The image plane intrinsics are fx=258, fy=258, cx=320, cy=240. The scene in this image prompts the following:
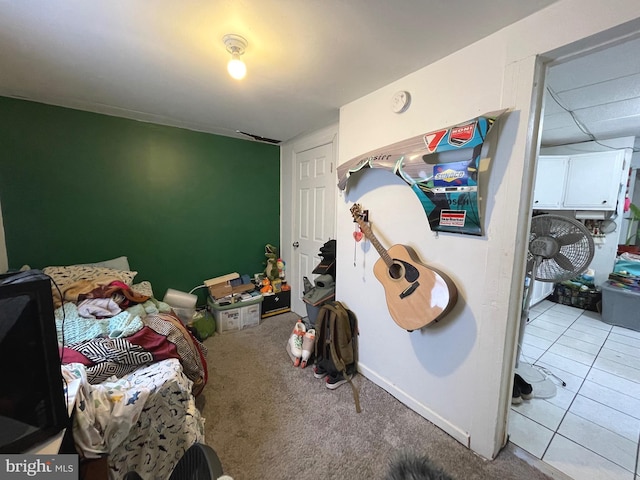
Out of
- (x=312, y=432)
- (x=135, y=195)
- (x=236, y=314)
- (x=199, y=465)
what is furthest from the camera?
(x=236, y=314)

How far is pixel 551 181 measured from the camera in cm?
321

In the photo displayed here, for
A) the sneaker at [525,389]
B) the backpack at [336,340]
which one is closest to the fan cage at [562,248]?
the sneaker at [525,389]

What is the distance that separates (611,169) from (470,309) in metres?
3.01

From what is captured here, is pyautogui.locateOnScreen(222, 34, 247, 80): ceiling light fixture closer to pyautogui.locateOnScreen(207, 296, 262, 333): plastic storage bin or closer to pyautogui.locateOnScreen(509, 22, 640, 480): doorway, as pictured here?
pyautogui.locateOnScreen(509, 22, 640, 480): doorway

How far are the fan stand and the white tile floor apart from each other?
4cm

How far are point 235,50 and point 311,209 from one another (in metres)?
1.69

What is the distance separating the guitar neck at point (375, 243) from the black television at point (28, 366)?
59.9 inches

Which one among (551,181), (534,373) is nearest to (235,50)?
(534,373)

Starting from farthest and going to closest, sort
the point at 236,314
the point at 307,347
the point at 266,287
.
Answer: the point at 266,287 → the point at 236,314 → the point at 307,347

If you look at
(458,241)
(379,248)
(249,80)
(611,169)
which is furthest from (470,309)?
(611,169)

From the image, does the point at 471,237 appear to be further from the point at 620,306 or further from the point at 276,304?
the point at 620,306

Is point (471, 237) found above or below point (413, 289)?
above

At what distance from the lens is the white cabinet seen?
9.28ft

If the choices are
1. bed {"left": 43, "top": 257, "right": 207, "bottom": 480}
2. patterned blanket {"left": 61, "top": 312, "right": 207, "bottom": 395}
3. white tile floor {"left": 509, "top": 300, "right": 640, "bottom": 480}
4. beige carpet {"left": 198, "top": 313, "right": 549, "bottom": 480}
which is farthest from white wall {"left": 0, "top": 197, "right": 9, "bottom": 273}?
white tile floor {"left": 509, "top": 300, "right": 640, "bottom": 480}
